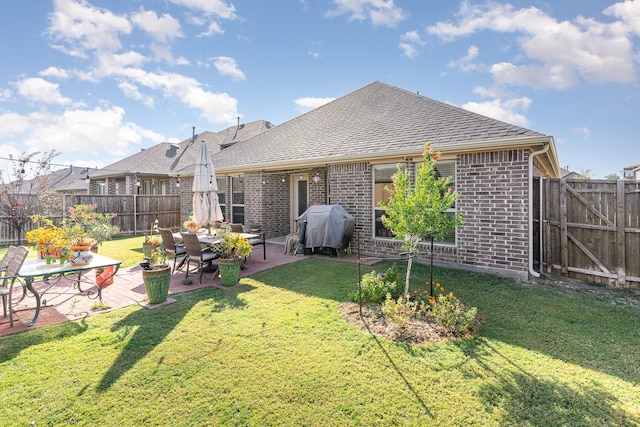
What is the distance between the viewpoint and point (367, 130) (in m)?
9.84

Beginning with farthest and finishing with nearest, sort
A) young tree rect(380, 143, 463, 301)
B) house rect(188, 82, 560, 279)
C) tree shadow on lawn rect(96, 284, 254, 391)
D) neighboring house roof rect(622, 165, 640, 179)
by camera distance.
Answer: neighboring house roof rect(622, 165, 640, 179) → house rect(188, 82, 560, 279) → young tree rect(380, 143, 463, 301) → tree shadow on lawn rect(96, 284, 254, 391)

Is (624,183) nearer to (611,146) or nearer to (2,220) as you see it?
(2,220)

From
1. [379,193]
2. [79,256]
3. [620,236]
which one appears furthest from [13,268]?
[620,236]

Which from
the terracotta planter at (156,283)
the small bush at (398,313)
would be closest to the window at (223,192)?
the terracotta planter at (156,283)

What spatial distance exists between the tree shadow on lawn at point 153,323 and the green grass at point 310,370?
0.07 ft

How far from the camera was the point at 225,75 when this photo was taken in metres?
12.6

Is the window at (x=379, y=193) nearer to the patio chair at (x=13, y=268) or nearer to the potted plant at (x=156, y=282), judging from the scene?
the potted plant at (x=156, y=282)

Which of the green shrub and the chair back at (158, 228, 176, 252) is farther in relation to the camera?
the chair back at (158, 228, 176, 252)

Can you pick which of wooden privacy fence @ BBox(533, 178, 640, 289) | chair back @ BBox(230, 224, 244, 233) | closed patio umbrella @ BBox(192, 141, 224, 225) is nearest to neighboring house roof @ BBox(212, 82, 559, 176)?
wooden privacy fence @ BBox(533, 178, 640, 289)

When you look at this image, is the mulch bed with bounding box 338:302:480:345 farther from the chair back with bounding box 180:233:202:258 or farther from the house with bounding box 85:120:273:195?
the house with bounding box 85:120:273:195

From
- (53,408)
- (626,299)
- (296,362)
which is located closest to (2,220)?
(53,408)

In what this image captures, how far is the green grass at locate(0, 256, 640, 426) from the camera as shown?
254 centimetres

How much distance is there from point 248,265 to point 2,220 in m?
11.1

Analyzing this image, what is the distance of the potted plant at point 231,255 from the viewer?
20.4ft
